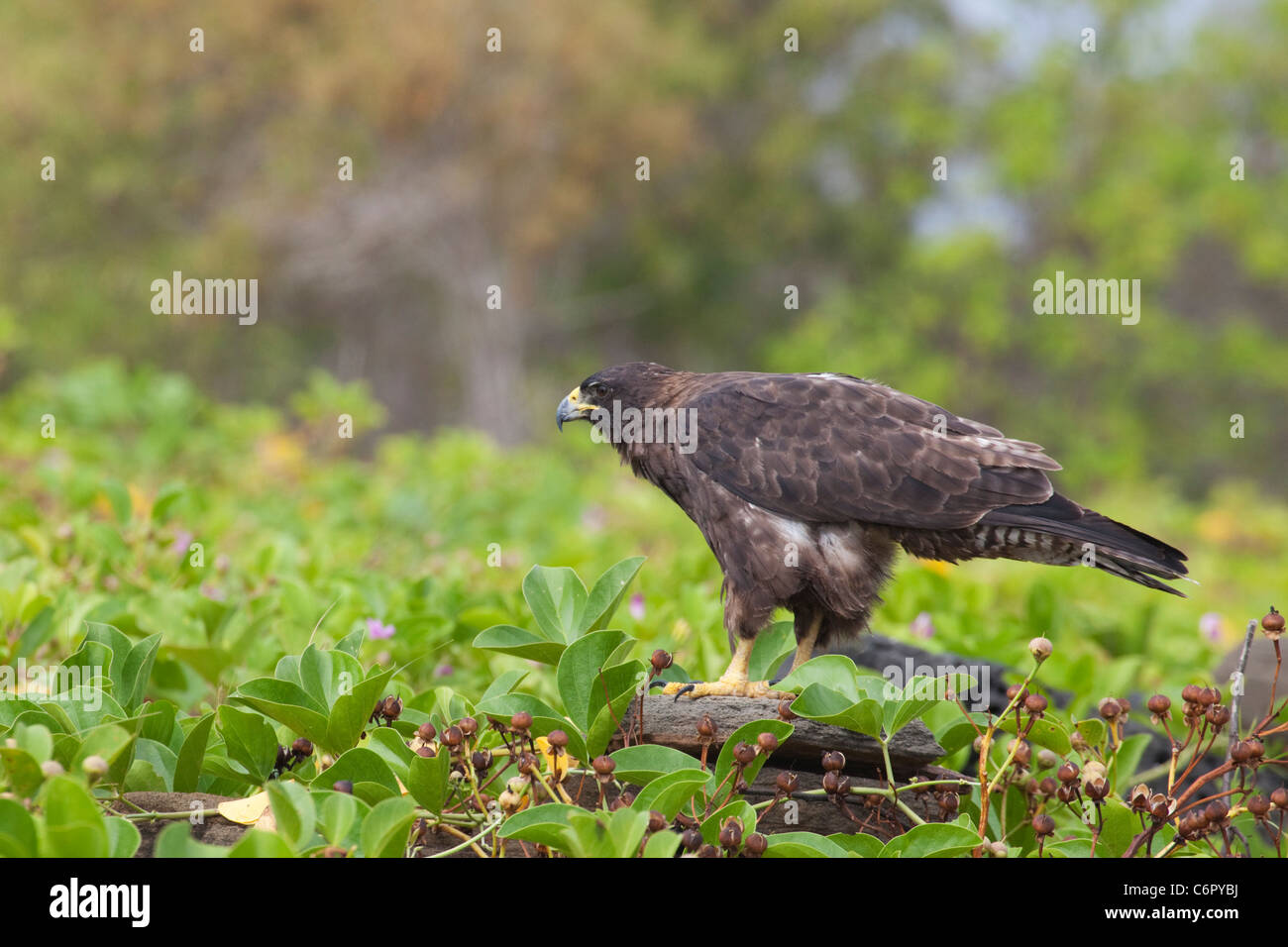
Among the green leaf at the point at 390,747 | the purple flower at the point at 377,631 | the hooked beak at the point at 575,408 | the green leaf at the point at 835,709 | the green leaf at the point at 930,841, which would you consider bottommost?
the green leaf at the point at 930,841

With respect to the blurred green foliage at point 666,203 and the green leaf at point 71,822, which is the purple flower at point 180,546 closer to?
the green leaf at point 71,822

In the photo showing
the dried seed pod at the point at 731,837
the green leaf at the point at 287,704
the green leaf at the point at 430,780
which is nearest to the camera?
the dried seed pod at the point at 731,837

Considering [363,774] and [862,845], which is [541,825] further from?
[862,845]

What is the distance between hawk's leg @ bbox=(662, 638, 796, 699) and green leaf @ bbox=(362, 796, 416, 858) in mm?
1346

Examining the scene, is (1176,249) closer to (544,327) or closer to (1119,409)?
(1119,409)

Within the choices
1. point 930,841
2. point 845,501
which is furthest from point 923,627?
point 930,841

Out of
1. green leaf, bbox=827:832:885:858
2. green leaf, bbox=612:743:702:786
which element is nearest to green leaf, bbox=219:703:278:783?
green leaf, bbox=612:743:702:786

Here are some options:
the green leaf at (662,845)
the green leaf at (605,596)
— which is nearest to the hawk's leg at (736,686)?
the green leaf at (605,596)

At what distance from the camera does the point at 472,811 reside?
8.57 ft

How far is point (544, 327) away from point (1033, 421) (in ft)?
32.2

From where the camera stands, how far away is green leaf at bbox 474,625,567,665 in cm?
293

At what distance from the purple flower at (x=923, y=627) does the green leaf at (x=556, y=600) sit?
2205mm

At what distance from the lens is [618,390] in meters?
4.80

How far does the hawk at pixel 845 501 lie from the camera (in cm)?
391
